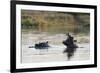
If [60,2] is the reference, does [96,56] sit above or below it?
below

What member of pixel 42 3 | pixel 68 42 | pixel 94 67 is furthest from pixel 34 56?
pixel 94 67

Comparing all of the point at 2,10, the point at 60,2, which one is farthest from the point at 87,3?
the point at 2,10

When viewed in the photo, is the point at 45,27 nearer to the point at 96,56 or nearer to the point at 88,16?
the point at 88,16

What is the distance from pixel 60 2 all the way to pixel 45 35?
1.23 feet

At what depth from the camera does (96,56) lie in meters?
2.14

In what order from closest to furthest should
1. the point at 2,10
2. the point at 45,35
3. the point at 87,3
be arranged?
the point at 2,10 < the point at 45,35 < the point at 87,3

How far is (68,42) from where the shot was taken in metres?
2.04

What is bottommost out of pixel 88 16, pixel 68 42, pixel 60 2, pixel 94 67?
pixel 94 67

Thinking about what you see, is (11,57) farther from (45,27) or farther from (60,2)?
(60,2)

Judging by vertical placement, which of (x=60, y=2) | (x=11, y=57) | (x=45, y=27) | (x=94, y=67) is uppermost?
(x=60, y=2)

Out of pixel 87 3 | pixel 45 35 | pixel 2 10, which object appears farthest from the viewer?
pixel 87 3

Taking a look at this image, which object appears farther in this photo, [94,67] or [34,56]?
[94,67]

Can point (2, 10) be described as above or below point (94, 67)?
above

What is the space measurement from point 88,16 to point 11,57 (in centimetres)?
94
